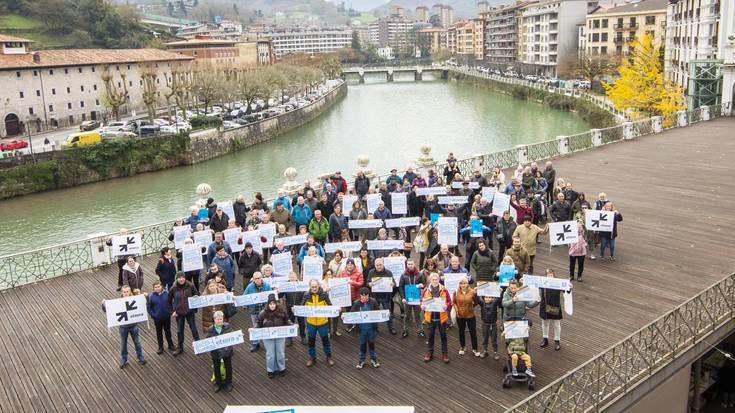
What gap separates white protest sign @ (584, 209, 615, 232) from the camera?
1398cm

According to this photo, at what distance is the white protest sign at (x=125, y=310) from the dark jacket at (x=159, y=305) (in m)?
0.15

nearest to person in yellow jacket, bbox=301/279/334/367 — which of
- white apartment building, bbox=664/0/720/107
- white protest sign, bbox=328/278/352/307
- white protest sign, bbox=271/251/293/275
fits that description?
white protest sign, bbox=328/278/352/307

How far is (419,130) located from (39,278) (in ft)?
166

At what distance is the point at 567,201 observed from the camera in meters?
15.0

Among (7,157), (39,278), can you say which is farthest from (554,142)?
(7,157)

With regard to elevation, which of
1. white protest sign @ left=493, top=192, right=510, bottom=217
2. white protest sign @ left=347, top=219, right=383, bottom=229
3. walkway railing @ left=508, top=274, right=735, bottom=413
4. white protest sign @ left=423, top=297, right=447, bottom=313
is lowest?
walkway railing @ left=508, top=274, right=735, bottom=413

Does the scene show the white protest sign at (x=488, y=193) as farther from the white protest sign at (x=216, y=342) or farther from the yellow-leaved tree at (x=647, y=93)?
the yellow-leaved tree at (x=647, y=93)

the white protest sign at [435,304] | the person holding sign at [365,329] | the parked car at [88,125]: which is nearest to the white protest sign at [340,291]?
the person holding sign at [365,329]

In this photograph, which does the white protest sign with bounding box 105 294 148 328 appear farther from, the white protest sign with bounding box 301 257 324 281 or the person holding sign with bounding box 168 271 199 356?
the white protest sign with bounding box 301 257 324 281

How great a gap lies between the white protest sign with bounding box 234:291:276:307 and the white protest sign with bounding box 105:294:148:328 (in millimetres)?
1605

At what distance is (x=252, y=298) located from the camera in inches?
423

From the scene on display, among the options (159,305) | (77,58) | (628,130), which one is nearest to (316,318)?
(159,305)

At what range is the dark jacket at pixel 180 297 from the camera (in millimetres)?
10617

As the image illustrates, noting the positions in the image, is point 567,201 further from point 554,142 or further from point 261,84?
point 261,84
